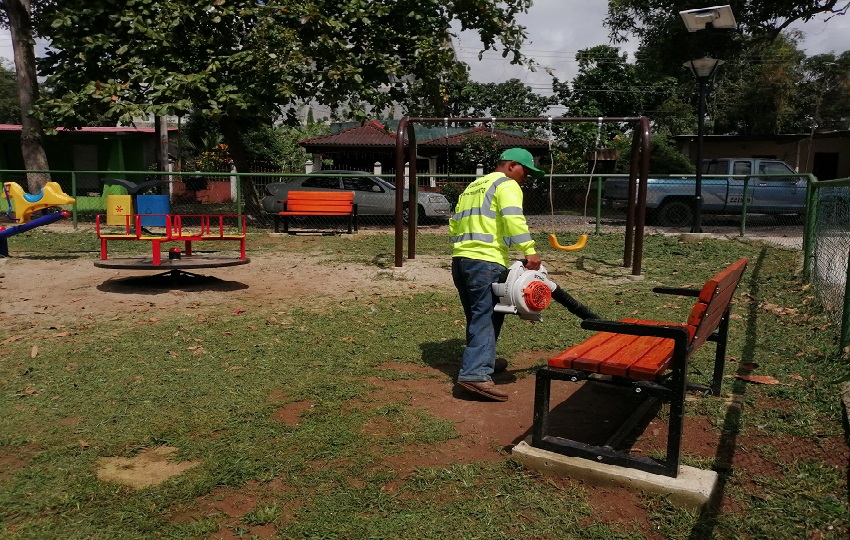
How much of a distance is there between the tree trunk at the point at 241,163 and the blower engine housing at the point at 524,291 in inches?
486

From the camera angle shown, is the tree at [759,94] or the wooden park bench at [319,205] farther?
the tree at [759,94]

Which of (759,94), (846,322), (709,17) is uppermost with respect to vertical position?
(759,94)

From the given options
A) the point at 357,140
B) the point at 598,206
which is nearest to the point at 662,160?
the point at 598,206

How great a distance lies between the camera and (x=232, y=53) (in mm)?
16500

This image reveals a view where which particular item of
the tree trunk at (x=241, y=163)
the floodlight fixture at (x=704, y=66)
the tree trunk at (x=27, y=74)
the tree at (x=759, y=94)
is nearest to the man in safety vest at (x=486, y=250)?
the floodlight fixture at (x=704, y=66)

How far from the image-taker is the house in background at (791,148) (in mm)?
28578

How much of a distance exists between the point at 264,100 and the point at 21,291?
918 cm

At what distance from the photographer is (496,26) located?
56.9ft

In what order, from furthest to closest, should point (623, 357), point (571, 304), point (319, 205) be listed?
point (319, 205), point (571, 304), point (623, 357)

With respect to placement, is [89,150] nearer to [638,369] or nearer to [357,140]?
[357,140]

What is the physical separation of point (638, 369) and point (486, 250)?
1.58 m

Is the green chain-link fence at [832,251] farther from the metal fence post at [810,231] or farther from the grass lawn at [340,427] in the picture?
the grass lawn at [340,427]

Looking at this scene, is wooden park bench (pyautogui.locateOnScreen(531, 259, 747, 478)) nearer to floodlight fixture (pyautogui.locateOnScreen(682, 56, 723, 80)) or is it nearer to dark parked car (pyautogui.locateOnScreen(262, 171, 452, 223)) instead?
floodlight fixture (pyautogui.locateOnScreen(682, 56, 723, 80))

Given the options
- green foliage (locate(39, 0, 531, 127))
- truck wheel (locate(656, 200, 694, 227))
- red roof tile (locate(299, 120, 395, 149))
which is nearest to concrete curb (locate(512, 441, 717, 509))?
green foliage (locate(39, 0, 531, 127))
